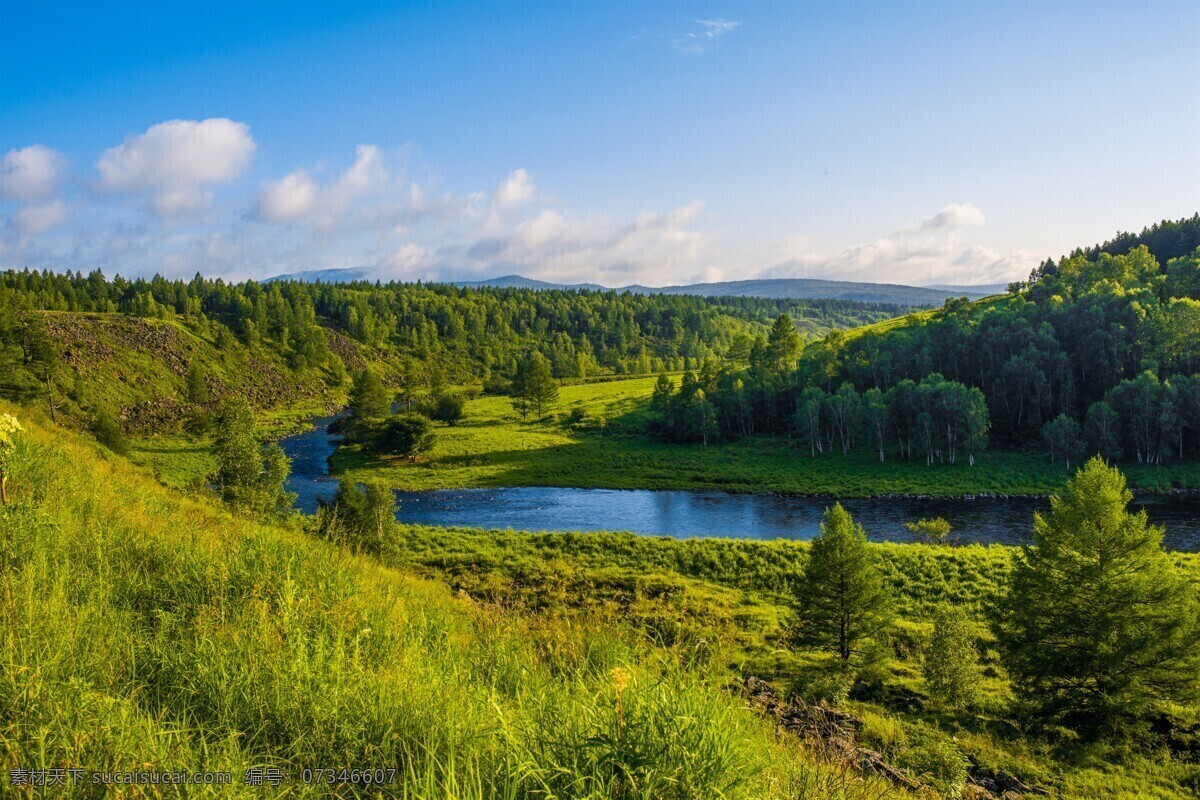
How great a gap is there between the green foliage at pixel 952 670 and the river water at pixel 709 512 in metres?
23.6

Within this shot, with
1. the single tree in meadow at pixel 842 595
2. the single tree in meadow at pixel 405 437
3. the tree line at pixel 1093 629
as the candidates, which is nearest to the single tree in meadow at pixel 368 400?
the single tree in meadow at pixel 405 437

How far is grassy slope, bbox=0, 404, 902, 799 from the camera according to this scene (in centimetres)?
367

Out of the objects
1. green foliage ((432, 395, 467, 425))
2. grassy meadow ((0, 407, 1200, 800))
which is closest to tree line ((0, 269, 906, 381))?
green foliage ((432, 395, 467, 425))

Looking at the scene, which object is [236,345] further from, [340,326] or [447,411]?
[447,411]

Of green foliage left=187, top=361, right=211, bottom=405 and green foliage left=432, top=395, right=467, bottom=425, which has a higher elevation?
green foliage left=187, top=361, right=211, bottom=405

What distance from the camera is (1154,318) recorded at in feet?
233

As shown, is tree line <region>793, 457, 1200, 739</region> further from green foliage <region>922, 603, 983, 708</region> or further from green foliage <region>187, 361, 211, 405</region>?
green foliage <region>187, 361, 211, 405</region>

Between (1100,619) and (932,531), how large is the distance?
24.0 meters

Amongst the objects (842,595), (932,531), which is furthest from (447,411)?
(842,595)

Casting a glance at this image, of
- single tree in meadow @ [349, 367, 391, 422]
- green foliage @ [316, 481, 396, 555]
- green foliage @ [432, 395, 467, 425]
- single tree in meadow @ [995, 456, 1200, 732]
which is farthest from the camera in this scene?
green foliage @ [432, 395, 467, 425]

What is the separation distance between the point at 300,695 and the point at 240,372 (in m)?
133

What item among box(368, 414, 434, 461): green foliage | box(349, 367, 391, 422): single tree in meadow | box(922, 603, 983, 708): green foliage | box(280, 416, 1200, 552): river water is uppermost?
box(349, 367, 391, 422): single tree in meadow

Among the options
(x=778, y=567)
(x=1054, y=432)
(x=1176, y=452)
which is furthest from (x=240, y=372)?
(x=1176, y=452)

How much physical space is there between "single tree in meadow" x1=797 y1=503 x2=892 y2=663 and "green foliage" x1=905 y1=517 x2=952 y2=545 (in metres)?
20.8
